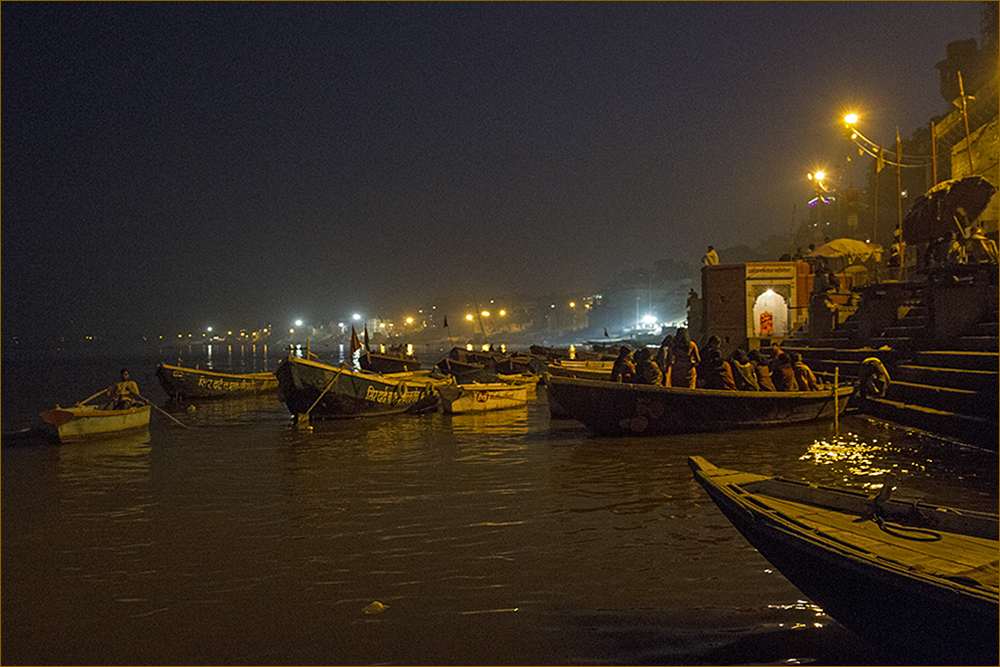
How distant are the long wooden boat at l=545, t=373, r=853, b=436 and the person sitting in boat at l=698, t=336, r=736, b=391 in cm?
67

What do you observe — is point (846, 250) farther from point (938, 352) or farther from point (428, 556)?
point (428, 556)

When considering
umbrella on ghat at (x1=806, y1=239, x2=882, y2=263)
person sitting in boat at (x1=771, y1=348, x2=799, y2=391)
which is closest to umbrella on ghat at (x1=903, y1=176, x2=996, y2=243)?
person sitting in boat at (x1=771, y1=348, x2=799, y2=391)

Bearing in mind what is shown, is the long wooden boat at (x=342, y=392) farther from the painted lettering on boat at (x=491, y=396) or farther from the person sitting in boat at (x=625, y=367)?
the person sitting in boat at (x=625, y=367)

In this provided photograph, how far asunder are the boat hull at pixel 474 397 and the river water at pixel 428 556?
7.64 m

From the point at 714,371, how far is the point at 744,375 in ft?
2.77

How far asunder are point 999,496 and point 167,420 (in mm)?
24251

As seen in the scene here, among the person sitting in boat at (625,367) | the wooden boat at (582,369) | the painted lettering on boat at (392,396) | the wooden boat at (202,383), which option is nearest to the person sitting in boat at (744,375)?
the person sitting in boat at (625,367)

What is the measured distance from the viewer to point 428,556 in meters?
6.96

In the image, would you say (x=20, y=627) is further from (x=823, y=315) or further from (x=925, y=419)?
(x=823, y=315)

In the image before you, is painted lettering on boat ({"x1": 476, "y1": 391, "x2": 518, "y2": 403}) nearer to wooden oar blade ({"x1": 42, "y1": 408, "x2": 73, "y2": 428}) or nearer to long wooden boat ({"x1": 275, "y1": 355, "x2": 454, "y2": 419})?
long wooden boat ({"x1": 275, "y1": 355, "x2": 454, "y2": 419})

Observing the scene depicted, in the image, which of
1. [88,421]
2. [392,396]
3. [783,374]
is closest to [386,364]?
[392,396]

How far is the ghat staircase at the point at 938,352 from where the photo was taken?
→ 12688 millimetres

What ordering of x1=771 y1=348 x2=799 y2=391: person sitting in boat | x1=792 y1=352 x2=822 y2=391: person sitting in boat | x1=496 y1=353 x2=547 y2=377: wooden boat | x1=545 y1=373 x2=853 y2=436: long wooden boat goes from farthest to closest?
x1=496 y1=353 x2=547 y2=377: wooden boat, x1=792 y1=352 x2=822 y2=391: person sitting in boat, x1=771 y1=348 x2=799 y2=391: person sitting in boat, x1=545 y1=373 x2=853 y2=436: long wooden boat

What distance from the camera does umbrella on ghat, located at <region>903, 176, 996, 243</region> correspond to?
62.5 feet
